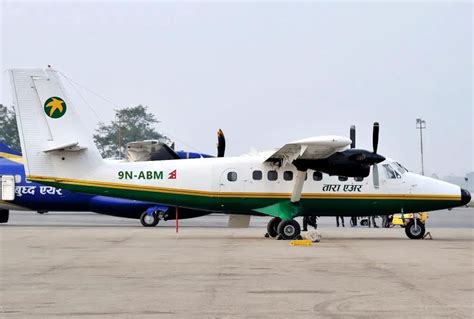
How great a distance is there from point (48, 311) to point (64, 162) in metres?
15.7

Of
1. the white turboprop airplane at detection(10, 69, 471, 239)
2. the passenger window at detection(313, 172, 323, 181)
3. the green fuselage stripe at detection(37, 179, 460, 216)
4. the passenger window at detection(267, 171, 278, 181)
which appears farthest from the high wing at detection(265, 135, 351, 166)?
the green fuselage stripe at detection(37, 179, 460, 216)

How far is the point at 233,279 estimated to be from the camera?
15.3 meters

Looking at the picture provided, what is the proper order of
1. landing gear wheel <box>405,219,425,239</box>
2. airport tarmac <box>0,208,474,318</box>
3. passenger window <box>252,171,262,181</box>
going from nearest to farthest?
airport tarmac <box>0,208,474,318</box>
passenger window <box>252,171,262,181</box>
landing gear wheel <box>405,219,425,239</box>

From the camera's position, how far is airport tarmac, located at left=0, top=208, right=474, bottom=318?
11.6 meters

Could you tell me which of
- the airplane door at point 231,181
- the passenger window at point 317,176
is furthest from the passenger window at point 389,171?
the airplane door at point 231,181

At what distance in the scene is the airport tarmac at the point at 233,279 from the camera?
11625mm

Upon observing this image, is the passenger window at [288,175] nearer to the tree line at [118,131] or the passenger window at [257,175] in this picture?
the passenger window at [257,175]

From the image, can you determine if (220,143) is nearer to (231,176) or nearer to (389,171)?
(231,176)

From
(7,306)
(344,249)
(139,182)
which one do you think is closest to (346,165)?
(344,249)

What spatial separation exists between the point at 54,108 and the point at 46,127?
0.66 m

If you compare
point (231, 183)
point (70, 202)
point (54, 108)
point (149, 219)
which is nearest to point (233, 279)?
point (231, 183)

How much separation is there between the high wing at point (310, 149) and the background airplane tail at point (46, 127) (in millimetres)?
6083

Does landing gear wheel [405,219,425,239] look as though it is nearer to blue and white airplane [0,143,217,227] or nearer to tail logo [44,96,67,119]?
blue and white airplane [0,143,217,227]

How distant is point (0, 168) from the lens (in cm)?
3788
